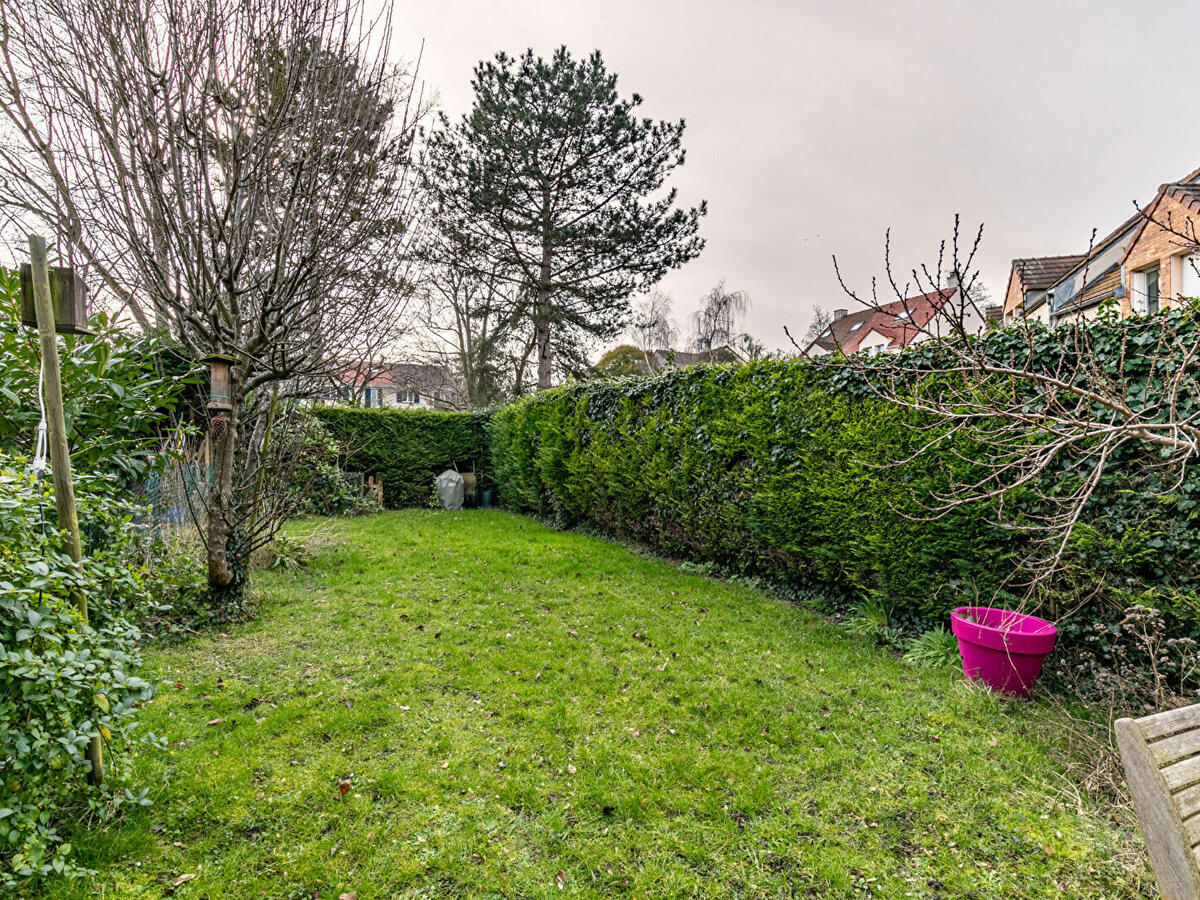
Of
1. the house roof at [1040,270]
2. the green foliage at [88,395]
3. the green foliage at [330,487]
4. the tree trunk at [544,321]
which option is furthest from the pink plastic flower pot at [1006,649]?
the house roof at [1040,270]

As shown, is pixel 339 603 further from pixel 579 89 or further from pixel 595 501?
pixel 579 89

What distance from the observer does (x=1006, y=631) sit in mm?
3074

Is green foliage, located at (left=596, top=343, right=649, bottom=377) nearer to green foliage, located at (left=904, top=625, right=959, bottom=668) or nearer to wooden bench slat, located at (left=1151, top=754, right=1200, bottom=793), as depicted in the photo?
green foliage, located at (left=904, top=625, right=959, bottom=668)

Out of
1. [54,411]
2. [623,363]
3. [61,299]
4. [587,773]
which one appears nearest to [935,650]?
[587,773]

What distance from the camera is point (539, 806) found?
2.38 m

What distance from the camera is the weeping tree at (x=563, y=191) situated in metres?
11.6

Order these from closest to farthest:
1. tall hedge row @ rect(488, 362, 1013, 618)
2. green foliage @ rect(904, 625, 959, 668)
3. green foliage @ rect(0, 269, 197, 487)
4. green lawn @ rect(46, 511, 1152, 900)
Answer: green lawn @ rect(46, 511, 1152, 900), green foliage @ rect(0, 269, 197, 487), green foliage @ rect(904, 625, 959, 668), tall hedge row @ rect(488, 362, 1013, 618)

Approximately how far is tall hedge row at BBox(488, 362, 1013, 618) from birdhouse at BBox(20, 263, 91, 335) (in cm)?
467

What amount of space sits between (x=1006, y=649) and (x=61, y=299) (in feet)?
16.5

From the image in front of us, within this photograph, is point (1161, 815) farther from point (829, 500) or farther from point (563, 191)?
point (563, 191)

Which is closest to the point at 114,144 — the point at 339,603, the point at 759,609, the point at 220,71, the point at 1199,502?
the point at 220,71

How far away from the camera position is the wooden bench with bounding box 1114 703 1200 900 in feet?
3.83

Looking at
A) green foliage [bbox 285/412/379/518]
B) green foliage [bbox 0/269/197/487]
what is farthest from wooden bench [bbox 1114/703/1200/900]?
green foliage [bbox 285/412/379/518]

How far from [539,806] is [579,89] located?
1323 cm
